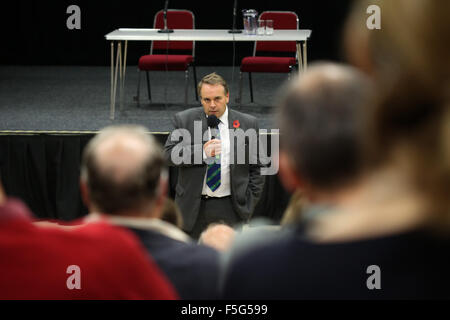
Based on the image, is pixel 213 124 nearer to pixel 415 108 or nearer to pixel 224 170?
pixel 224 170

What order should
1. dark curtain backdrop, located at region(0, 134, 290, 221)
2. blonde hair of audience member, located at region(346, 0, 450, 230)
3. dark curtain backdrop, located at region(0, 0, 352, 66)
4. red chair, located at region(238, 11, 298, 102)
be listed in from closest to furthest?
blonde hair of audience member, located at region(346, 0, 450, 230) < dark curtain backdrop, located at region(0, 134, 290, 221) < red chair, located at region(238, 11, 298, 102) < dark curtain backdrop, located at region(0, 0, 352, 66)

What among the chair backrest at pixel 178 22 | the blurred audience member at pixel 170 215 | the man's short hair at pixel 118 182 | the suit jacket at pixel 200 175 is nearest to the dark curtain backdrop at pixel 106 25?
the chair backrest at pixel 178 22

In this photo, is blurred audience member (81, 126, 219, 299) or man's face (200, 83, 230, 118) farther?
man's face (200, 83, 230, 118)

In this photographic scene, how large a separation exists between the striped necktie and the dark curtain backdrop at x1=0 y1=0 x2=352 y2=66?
15.3 feet

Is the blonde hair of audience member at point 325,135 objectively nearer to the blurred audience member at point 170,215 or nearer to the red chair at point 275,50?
the blurred audience member at point 170,215

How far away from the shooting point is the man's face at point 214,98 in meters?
4.56

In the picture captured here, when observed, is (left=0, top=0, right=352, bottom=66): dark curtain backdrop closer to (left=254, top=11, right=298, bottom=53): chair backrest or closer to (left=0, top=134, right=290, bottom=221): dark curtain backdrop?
(left=254, top=11, right=298, bottom=53): chair backrest

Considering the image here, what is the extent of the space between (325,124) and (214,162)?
12.1 ft

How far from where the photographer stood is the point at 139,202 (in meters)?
1.32

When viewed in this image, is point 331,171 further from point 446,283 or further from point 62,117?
point 62,117

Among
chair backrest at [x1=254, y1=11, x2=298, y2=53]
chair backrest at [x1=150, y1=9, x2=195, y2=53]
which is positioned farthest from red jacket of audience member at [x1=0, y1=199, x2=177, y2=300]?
chair backrest at [x1=150, y1=9, x2=195, y2=53]

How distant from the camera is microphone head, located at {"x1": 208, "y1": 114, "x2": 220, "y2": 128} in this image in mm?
4578

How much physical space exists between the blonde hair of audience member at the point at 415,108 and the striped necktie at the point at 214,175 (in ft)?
12.4
